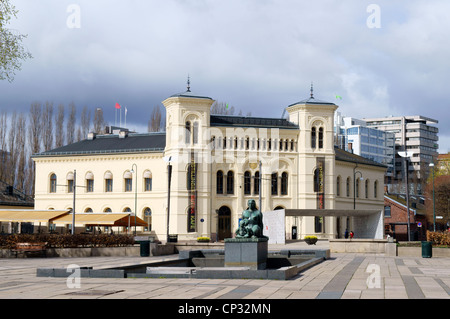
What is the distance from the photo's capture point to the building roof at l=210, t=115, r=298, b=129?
6862 cm

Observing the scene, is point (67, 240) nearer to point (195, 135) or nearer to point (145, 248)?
point (145, 248)

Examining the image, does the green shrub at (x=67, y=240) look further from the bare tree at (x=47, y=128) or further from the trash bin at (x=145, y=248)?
the bare tree at (x=47, y=128)

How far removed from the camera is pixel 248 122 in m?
69.3

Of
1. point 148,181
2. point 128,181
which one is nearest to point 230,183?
point 148,181

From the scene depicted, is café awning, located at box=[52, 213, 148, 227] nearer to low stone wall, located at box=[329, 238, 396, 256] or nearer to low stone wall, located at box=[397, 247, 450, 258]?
low stone wall, located at box=[329, 238, 396, 256]

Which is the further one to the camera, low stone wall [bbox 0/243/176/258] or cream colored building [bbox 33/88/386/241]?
cream colored building [bbox 33/88/386/241]

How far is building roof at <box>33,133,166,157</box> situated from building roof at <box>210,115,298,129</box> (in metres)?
6.59

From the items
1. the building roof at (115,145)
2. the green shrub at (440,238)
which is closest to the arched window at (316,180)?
the building roof at (115,145)

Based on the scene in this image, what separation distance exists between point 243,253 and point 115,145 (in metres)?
50.6

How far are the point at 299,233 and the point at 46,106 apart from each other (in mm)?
34824

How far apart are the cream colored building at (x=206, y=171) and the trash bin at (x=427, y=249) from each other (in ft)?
106

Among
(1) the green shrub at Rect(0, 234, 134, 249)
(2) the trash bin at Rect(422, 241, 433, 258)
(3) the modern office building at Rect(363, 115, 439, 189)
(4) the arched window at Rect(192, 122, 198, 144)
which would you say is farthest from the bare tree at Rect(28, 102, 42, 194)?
(3) the modern office building at Rect(363, 115, 439, 189)

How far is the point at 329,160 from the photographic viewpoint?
69.9m

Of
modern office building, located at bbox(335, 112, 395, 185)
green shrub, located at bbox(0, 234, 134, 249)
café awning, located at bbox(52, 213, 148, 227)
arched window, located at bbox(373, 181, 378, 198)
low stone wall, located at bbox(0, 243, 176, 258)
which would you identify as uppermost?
modern office building, located at bbox(335, 112, 395, 185)
